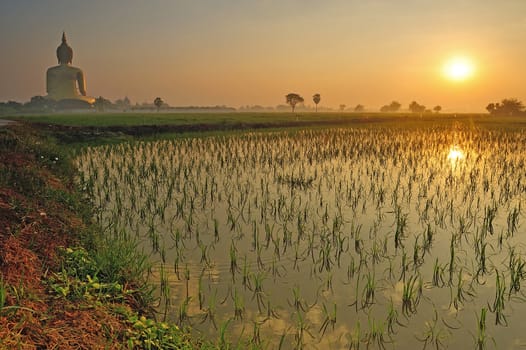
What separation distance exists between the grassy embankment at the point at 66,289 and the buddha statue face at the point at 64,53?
122 meters

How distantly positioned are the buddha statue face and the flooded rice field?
11574 centimetres

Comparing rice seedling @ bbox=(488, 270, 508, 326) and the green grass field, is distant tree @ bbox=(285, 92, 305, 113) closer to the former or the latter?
the green grass field

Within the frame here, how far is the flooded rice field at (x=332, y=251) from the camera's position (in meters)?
3.59

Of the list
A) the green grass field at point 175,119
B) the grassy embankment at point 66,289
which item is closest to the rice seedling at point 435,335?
the grassy embankment at point 66,289

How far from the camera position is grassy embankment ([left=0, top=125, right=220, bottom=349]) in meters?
2.81

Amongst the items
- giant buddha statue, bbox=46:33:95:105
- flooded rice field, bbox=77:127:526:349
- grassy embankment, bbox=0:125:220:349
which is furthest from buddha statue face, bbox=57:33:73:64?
grassy embankment, bbox=0:125:220:349

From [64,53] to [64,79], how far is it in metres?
8.16

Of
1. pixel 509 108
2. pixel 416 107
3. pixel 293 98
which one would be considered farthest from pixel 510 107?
pixel 416 107

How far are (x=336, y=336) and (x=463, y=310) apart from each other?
64.1 inches

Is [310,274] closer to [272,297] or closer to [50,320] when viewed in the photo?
[272,297]

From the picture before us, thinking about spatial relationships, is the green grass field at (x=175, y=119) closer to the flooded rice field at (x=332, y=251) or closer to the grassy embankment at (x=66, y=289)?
the flooded rice field at (x=332, y=251)

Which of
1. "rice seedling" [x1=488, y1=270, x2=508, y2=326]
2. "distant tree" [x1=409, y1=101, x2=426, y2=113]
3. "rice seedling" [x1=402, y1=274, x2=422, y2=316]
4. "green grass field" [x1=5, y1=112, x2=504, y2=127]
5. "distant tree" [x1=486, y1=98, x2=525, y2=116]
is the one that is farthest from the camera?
"distant tree" [x1=409, y1=101, x2=426, y2=113]

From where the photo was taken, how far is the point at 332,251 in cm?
548

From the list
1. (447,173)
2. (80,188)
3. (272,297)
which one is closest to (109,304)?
(272,297)
